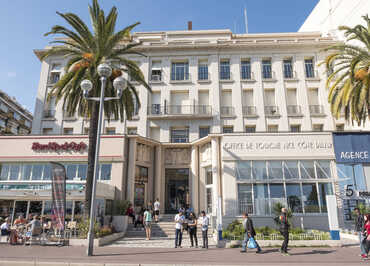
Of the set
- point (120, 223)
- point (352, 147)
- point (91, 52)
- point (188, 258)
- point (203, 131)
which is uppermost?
point (91, 52)

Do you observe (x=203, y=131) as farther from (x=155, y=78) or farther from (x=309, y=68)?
(x=309, y=68)

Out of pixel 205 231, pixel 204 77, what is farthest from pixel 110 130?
pixel 205 231

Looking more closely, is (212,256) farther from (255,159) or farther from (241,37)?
(241,37)

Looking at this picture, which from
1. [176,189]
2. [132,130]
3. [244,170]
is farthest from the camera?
[132,130]

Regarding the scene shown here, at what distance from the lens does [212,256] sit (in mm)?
10344

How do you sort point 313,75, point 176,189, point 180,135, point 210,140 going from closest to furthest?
point 210,140
point 176,189
point 180,135
point 313,75

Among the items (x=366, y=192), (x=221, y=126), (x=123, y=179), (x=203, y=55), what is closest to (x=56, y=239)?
(x=123, y=179)

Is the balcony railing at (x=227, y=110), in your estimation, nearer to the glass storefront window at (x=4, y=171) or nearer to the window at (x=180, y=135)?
the window at (x=180, y=135)

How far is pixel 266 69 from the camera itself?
27703 mm

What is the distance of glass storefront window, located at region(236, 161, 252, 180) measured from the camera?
19125 mm

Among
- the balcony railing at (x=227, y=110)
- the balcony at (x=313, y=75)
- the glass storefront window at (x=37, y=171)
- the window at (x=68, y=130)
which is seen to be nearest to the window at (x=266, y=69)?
the balcony at (x=313, y=75)

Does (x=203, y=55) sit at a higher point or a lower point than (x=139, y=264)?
higher

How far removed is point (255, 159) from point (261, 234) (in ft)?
22.7

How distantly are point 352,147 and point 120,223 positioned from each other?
57.1ft
